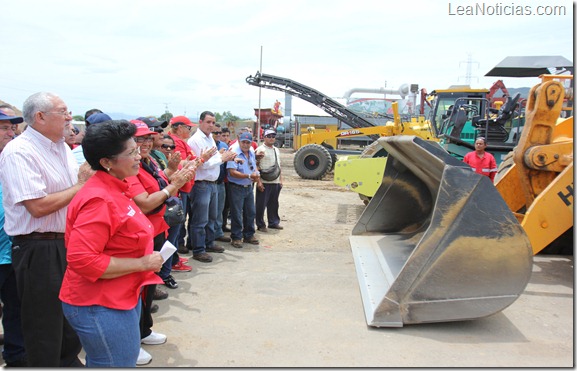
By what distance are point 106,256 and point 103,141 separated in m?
0.54

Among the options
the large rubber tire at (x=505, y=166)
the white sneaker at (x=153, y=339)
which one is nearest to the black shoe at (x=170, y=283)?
the white sneaker at (x=153, y=339)

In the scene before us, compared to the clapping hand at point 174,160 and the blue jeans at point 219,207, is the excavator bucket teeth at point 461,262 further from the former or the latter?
the blue jeans at point 219,207

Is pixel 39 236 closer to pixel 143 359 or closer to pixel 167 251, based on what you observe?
pixel 167 251

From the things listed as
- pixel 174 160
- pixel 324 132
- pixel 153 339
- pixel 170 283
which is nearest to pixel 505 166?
pixel 174 160

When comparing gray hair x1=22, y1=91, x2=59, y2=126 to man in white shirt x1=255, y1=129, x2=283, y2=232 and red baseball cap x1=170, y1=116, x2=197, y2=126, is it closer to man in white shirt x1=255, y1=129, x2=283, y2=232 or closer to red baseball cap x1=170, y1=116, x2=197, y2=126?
red baseball cap x1=170, y1=116, x2=197, y2=126

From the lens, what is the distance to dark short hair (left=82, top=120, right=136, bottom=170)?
2051 mm

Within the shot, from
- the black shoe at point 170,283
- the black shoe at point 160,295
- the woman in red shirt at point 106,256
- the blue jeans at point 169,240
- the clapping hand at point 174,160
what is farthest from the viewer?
the black shoe at point 170,283

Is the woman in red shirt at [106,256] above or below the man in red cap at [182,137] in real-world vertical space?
below

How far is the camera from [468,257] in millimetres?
3381

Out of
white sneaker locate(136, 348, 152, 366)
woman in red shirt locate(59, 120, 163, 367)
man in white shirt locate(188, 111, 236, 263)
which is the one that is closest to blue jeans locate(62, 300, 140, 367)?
woman in red shirt locate(59, 120, 163, 367)

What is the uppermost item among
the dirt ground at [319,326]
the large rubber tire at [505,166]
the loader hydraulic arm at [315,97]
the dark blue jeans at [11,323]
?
the loader hydraulic arm at [315,97]

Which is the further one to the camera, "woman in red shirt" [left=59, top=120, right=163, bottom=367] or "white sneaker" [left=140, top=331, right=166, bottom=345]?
"white sneaker" [left=140, top=331, right=166, bottom=345]

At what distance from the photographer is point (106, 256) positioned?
1952 mm

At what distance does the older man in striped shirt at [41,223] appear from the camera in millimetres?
2490
